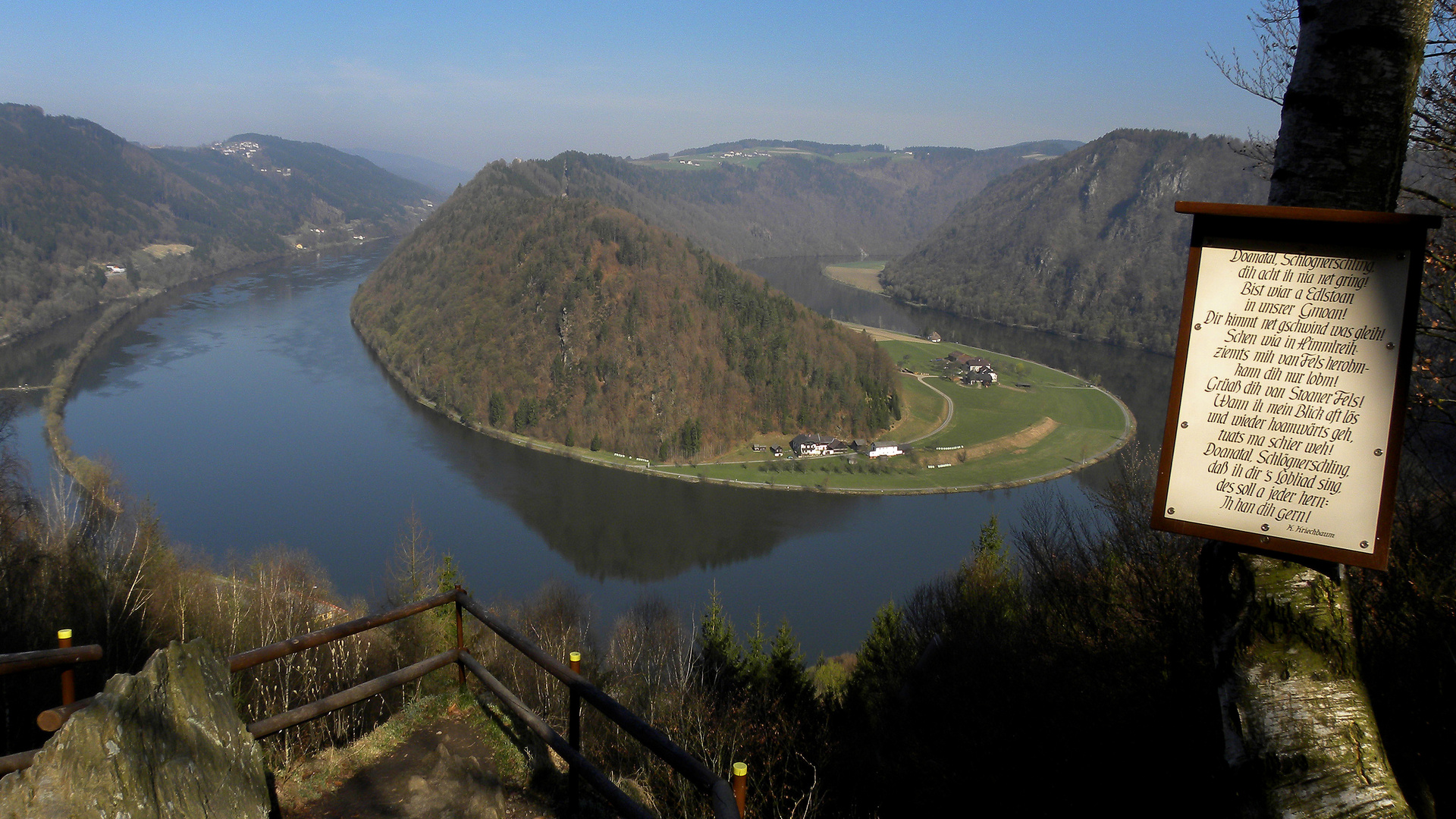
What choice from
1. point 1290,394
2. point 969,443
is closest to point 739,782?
point 1290,394

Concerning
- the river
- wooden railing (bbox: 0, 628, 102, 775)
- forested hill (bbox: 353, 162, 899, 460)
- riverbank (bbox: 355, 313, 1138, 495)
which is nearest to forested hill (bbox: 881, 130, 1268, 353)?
riverbank (bbox: 355, 313, 1138, 495)

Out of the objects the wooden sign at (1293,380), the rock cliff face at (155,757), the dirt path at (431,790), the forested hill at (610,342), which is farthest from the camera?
the forested hill at (610,342)

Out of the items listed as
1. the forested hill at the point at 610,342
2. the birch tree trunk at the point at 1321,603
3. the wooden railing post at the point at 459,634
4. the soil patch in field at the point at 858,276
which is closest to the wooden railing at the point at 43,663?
the wooden railing post at the point at 459,634

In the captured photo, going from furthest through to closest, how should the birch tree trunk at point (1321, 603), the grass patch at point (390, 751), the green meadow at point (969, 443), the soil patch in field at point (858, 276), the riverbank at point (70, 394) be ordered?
1. the soil patch in field at point (858, 276)
2. the green meadow at point (969, 443)
3. the riverbank at point (70, 394)
4. the grass patch at point (390, 751)
5. the birch tree trunk at point (1321, 603)

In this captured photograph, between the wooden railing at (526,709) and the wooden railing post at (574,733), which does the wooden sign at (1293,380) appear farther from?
the wooden railing post at (574,733)

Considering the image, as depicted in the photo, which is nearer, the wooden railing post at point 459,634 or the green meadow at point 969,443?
the wooden railing post at point 459,634

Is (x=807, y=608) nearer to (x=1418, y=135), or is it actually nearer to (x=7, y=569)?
(x=7, y=569)

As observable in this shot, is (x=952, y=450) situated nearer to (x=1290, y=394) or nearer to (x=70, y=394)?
(x=1290, y=394)

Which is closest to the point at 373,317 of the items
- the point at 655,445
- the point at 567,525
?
the point at 655,445
